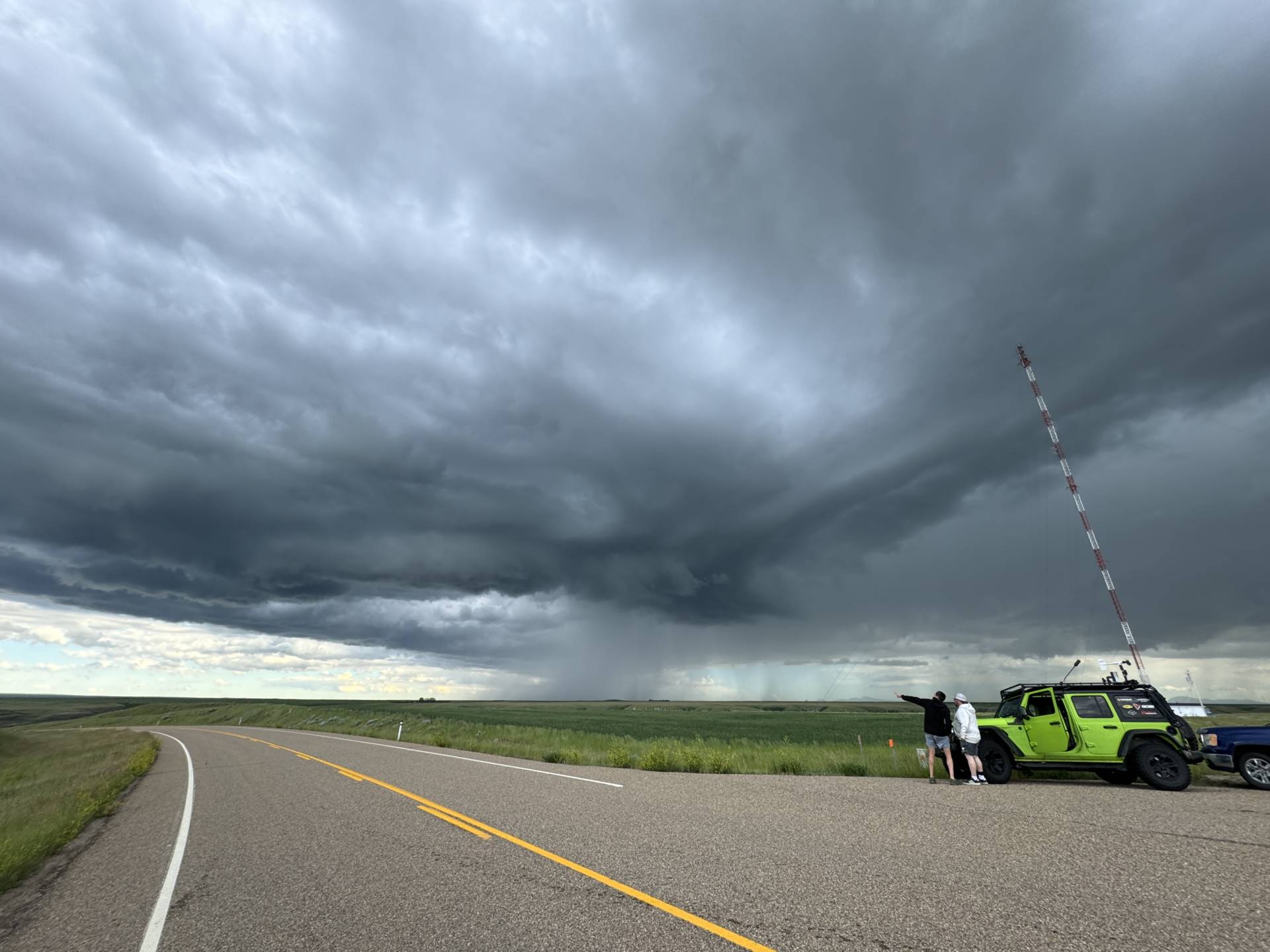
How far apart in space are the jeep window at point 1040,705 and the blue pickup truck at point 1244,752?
9.51 ft

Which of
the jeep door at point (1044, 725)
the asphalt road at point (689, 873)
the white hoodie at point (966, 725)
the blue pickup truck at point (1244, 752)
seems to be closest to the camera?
the asphalt road at point (689, 873)

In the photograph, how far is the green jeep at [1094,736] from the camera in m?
12.5

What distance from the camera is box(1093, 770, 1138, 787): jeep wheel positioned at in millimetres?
13078

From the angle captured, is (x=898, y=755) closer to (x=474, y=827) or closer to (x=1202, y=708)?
(x=1202, y=708)

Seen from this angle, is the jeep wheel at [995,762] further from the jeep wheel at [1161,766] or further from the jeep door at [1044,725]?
the jeep wheel at [1161,766]

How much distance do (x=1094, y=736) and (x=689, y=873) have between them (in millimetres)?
10960

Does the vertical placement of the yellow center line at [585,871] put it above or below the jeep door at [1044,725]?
below

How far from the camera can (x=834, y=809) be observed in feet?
33.5

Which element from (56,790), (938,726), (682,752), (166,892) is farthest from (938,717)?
(56,790)

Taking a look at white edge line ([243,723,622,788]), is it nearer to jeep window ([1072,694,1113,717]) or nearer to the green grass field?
the green grass field

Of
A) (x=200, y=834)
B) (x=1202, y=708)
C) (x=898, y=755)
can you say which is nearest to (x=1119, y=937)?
(x=200, y=834)

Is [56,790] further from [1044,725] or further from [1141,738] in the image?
[1141,738]

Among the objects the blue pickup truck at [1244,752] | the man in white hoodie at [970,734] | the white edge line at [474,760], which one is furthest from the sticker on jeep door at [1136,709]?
the white edge line at [474,760]

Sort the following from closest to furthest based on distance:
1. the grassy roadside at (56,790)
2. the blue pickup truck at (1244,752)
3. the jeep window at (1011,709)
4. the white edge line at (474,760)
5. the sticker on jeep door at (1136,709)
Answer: the grassy roadside at (56,790) → the blue pickup truck at (1244,752) → the sticker on jeep door at (1136,709) → the jeep window at (1011,709) → the white edge line at (474,760)
